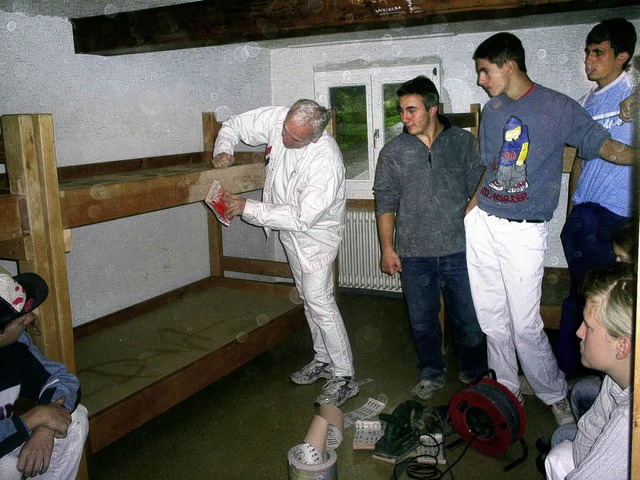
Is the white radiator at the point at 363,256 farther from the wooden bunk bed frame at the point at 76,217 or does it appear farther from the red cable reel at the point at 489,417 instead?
the red cable reel at the point at 489,417

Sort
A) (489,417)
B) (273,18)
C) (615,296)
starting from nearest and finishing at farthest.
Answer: (615,296) < (489,417) < (273,18)

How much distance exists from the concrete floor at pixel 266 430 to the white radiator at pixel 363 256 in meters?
1.15

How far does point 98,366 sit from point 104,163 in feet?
4.23

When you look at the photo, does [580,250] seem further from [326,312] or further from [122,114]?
[122,114]

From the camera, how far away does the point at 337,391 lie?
10.7 ft

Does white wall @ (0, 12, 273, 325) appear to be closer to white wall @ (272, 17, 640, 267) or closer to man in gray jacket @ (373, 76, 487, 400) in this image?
white wall @ (272, 17, 640, 267)

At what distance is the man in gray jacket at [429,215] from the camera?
306 cm

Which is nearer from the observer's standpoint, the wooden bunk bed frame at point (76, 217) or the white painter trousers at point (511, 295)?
the wooden bunk bed frame at point (76, 217)

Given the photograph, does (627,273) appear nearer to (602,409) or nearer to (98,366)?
(602,409)

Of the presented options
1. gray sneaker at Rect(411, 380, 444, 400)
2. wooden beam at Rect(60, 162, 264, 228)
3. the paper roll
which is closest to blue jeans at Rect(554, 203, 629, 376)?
gray sneaker at Rect(411, 380, 444, 400)

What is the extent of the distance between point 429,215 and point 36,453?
2.11 metres

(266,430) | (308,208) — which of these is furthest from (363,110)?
(266,430)

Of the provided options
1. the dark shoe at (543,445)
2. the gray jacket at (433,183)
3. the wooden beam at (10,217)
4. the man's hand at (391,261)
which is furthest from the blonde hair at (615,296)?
the wooden beam at (10,217)

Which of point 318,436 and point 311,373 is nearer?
point 318,436
